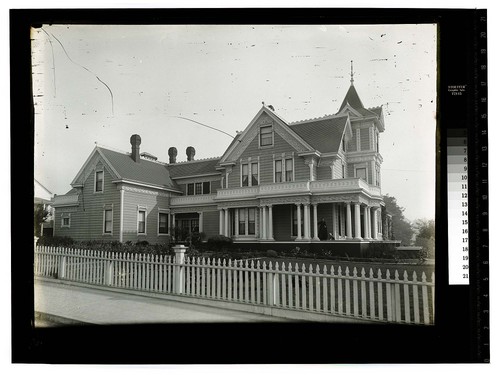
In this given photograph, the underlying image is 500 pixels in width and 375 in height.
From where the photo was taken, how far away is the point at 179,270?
5023mm

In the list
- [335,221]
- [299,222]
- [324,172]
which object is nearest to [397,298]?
[335,221]

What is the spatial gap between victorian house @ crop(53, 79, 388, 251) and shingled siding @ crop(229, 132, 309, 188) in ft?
0.04

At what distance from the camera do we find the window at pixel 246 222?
4.76m

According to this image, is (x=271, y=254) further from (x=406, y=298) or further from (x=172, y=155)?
(x=172, y=155)

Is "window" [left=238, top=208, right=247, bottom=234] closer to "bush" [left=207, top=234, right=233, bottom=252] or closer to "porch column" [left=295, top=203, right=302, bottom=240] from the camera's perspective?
"bush" [left=207, top=234, right=233, bottom=252]

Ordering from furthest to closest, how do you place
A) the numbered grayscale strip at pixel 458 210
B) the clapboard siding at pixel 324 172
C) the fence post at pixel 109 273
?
the fence post at pixel 109 273 < the clapboard siding at pixel 324 172 < the numbered grayscale strip at pixel 458 210

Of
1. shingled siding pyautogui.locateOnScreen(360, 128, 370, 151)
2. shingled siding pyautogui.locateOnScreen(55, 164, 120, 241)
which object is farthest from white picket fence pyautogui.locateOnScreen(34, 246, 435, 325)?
shingled siding pyautogui.locateOnScreen(360, 128, 370, 151)

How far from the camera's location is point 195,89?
15.5 feet

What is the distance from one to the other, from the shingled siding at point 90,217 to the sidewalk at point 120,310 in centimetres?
72

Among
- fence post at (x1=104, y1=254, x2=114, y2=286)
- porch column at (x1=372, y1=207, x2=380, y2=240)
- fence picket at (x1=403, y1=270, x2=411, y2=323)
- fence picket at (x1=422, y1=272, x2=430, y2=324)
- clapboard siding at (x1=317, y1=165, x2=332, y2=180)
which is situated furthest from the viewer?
fence post at (x1=104, y1=254, x2=114, y2=286)

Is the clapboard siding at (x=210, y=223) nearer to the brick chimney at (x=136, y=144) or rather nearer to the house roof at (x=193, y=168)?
the house roof at (x=193, y=168)

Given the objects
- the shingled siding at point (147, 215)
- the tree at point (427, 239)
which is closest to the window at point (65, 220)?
the shingled siding at point (147, 215)

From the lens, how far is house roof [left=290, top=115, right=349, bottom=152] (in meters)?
4.64

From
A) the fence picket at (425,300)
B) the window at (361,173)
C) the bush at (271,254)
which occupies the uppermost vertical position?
the window at (361,173)
